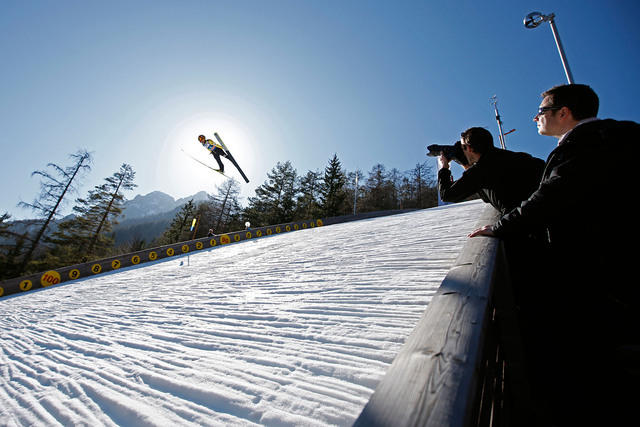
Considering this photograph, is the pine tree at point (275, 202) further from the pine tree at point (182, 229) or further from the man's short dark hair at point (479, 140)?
the man's short dark hair at point (479, 140)

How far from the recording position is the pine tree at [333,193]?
2864cm

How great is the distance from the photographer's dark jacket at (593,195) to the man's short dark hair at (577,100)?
8.3 inches

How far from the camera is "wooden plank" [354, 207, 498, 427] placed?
0.47 meters

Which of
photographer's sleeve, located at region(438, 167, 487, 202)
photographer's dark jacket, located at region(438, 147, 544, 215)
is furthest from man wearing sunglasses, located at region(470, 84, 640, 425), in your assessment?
photographer's sleeve, located at region(438, 167, 487, 202)

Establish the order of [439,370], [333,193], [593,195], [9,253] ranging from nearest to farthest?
[439,370] < [593,195] < [9,253] < [333,193]

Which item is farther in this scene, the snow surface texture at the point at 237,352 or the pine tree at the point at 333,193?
the pine tree at the point at 333,193

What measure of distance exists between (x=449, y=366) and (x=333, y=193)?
98.5 feet

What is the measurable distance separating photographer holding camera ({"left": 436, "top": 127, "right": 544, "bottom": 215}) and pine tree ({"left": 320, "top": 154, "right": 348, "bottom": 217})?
1033 inches

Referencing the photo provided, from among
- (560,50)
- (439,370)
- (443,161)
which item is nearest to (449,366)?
(439,370)

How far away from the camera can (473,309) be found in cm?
79

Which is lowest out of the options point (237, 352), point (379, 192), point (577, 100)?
point (237, 352)

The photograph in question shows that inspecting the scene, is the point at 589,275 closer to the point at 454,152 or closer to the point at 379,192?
the point at 454,152

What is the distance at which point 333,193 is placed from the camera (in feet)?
99.9

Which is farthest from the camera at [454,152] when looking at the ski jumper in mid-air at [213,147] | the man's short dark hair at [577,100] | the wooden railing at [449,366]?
the ski jumper in mid-air at [213,147]
